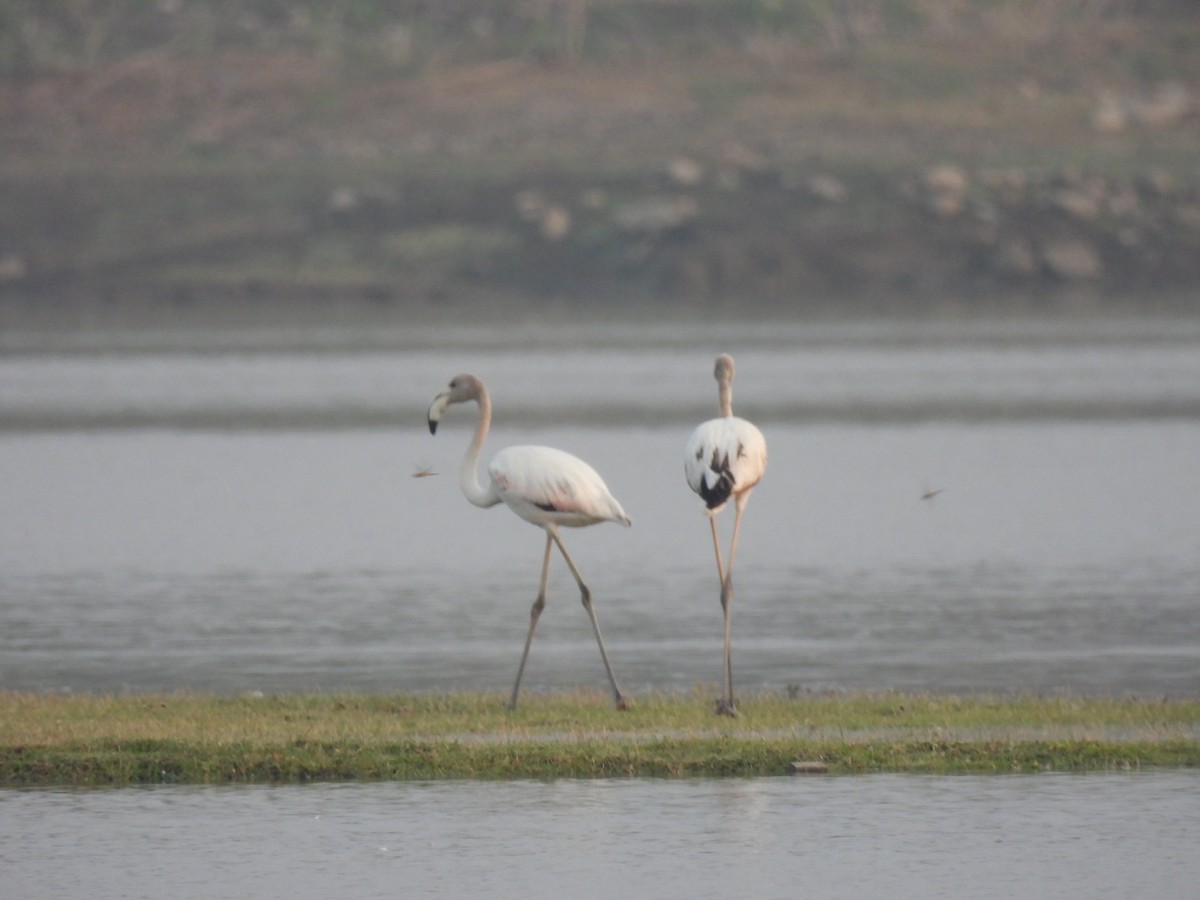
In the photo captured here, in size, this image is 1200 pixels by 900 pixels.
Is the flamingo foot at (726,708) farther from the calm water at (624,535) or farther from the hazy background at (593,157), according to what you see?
the hazy background at (593,157)

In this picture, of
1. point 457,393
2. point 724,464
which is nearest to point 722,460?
point 724,464

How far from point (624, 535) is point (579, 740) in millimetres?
15630

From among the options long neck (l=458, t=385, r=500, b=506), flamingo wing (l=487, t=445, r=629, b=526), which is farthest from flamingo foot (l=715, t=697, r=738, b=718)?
long neck (l=458, t=385, r=500, b=506)

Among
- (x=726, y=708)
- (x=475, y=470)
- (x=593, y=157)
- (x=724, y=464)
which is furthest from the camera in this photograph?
(x=593, y=157)

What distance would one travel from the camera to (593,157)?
110000mm

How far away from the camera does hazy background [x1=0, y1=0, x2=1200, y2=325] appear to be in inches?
3745

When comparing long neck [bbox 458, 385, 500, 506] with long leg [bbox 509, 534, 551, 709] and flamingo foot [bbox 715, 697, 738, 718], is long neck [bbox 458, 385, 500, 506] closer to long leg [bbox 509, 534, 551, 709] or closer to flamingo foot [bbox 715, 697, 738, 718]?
long leg [bbox 509, 534, 551, 709]

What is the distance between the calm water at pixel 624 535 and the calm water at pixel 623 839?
4.49 metres

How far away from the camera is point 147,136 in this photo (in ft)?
409

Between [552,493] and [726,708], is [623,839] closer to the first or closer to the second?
[726,708]

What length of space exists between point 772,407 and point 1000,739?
38.5 m

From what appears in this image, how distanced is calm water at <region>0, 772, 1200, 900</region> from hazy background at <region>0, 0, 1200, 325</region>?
264ft

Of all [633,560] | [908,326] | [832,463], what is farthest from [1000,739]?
[908,326]

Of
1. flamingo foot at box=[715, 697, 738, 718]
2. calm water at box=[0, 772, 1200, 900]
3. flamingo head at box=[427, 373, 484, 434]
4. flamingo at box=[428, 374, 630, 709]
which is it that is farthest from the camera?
flamingo head at box=[427, 373, 484, 434]
